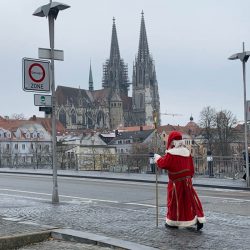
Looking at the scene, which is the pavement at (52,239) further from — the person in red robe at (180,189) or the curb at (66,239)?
the person in red robe at (180,189)

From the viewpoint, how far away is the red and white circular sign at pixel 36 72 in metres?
13.1

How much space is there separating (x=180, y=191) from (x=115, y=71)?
172213mm

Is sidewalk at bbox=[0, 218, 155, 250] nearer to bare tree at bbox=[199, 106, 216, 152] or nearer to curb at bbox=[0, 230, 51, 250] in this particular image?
curb at bbox=[0, 230, 51, 250]

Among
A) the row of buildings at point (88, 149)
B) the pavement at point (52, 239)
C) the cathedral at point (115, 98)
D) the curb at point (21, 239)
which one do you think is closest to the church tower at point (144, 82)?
the cathedral at point (115, 98)

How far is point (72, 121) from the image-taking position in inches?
6998

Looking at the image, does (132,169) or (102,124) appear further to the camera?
(102,124)

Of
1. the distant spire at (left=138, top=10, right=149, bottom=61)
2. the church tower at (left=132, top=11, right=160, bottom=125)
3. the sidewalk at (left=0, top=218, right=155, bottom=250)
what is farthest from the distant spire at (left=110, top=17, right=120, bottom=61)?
the sidewalk at (left=0, top=218, right=155, bottom=250)

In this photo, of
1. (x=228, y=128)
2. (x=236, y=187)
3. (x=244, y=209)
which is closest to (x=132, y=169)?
(x=236, y=187)

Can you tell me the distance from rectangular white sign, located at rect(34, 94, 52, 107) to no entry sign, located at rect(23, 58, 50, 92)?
210mm

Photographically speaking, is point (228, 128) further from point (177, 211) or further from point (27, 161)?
point (177, 211)

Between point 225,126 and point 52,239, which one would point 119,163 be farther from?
point 225,126

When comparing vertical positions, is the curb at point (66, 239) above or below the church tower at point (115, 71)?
below

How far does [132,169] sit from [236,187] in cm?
1122

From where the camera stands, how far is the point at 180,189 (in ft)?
30.7
